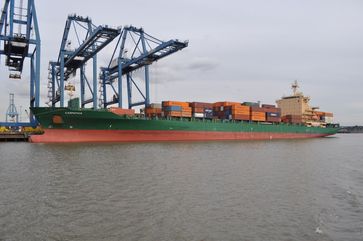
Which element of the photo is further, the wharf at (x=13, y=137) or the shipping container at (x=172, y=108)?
the wharf at (x=13, y=137)

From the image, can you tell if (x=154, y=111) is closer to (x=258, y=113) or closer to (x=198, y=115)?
(x=198, y=115)

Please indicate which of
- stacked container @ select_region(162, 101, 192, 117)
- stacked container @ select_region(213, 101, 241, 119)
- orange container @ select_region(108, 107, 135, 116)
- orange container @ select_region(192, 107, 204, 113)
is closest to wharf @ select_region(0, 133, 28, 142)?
orange container @ select_region(108, 107, 135, 116)

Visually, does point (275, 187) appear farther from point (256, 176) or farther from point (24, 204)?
point (24, 204)

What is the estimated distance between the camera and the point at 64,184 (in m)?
10.7

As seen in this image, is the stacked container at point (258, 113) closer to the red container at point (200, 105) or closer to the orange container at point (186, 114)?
the red container at point (200, 105)

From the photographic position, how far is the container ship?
31906 mm

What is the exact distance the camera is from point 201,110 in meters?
41.9

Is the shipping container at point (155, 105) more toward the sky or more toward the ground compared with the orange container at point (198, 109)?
more toward the sky

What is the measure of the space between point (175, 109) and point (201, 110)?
434 cm

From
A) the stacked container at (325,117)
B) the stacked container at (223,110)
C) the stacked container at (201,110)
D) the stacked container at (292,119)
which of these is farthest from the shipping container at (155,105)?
the stacked container at (325,117)

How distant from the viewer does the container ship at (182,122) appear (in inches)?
1256

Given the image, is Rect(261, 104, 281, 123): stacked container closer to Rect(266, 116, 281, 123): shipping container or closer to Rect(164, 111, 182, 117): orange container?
Rect(266, 116, 281, 123): shipping container

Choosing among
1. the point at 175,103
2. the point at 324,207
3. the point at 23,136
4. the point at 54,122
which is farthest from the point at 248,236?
the point at 23,136

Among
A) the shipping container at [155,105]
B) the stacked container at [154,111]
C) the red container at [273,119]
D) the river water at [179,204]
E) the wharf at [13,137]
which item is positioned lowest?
the river water at [179,204]
